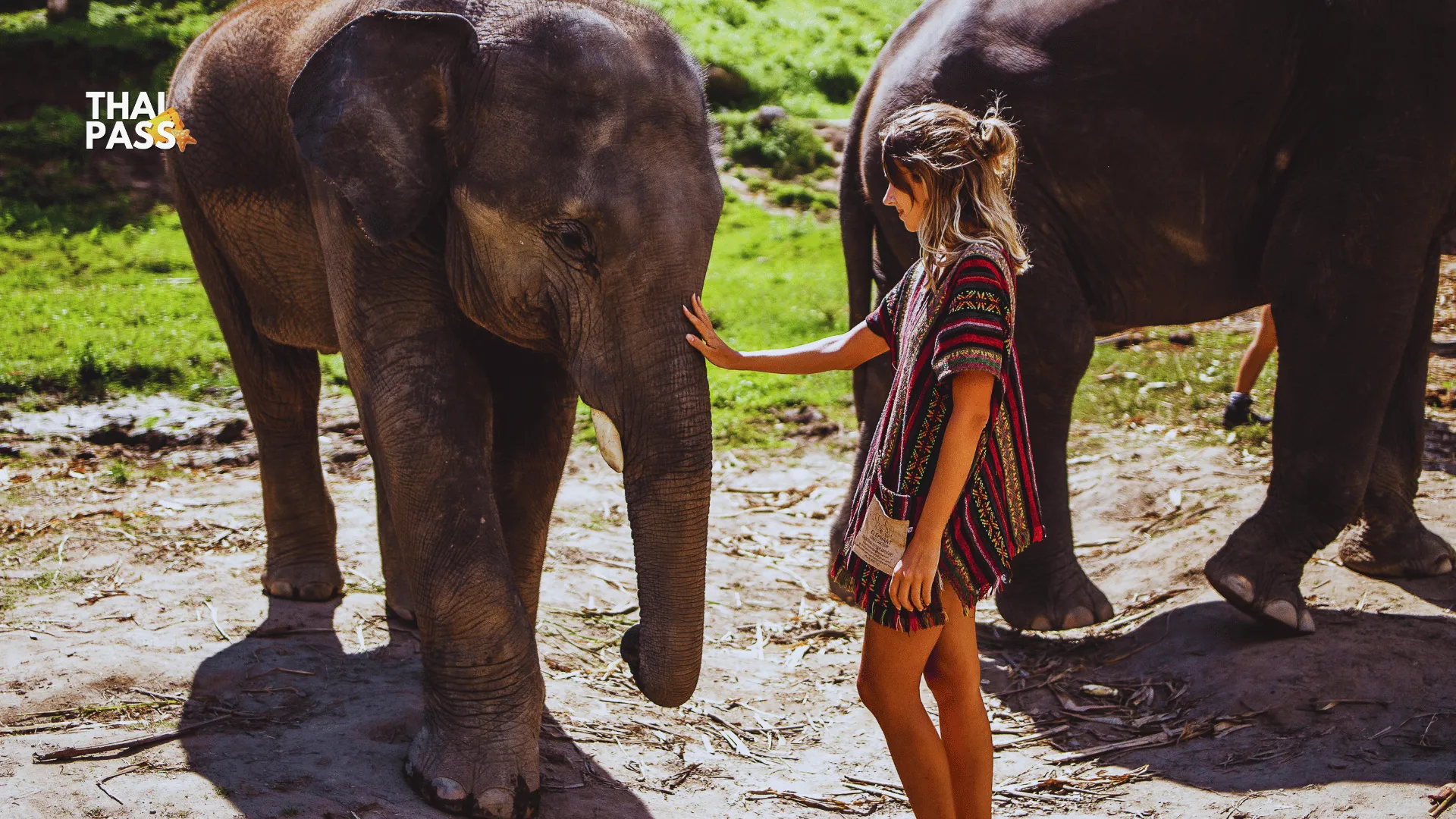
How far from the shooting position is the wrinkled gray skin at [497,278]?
321 cm

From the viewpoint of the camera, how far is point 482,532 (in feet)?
11.3

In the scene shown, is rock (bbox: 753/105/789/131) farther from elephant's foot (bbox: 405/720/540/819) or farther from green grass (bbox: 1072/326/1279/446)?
elephant's foot (bbox: 405/720/540/819)

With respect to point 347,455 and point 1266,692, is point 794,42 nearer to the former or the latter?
point 347,455

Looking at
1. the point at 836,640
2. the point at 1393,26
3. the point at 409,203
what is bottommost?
the point at 836,640

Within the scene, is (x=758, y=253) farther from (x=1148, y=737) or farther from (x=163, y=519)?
(x=1148, y=737)

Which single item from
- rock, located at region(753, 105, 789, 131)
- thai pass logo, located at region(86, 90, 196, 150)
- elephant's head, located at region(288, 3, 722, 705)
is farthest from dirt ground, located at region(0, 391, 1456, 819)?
rock, located at region(753, 105, 789, 131)

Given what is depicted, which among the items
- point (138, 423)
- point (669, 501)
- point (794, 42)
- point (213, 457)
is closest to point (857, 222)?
point (669, 501)

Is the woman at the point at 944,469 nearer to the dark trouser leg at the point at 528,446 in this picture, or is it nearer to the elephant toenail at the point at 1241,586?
the dark trouser leg at the point at 528,446

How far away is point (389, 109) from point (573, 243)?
0.55 metres

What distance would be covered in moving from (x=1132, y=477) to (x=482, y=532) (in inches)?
146

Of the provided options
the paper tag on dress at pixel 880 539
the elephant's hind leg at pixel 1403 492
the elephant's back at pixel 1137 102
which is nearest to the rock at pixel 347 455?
the elephant's back at pixel 1137 102

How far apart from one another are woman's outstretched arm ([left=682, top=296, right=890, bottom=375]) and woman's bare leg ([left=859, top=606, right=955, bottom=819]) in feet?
2.24

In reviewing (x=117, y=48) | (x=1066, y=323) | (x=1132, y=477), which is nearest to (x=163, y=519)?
(x=1066, y=323)

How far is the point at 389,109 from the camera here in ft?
10.9
